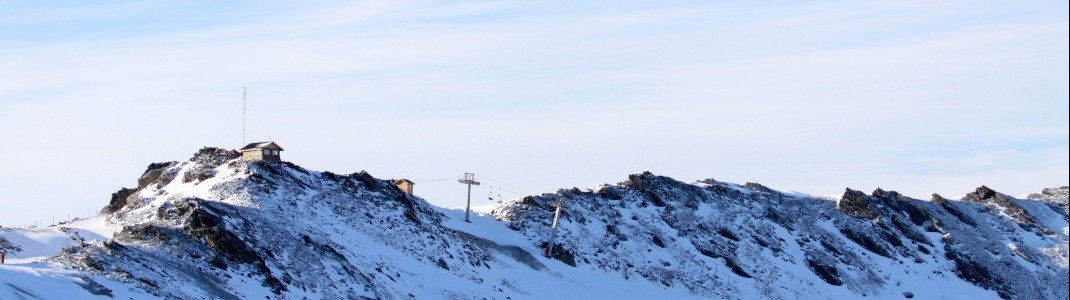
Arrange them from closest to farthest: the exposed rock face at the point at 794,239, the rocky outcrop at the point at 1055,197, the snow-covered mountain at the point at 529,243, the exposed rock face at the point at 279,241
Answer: the exposed rock face at the point at 279,241 < the snow-covered mountain at the point at 529,243 < the exposed rock face at the point at 794,239 < the rocky outcrop at the point at 1055,197

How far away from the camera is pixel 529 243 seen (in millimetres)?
85250

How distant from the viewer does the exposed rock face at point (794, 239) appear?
8688 centimetres

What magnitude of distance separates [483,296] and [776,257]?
91.3ft

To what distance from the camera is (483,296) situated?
7044cm

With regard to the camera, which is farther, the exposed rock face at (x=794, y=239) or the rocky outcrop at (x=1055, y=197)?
the rocky outcrop at (x=1055, y=197)

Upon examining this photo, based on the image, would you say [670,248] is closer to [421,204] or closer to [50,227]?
[421,204]

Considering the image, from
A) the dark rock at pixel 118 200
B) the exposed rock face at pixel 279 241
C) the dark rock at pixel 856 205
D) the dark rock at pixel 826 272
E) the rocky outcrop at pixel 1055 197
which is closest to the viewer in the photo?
the exposed rock face at pixel 279 241

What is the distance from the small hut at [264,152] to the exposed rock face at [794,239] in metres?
15.8

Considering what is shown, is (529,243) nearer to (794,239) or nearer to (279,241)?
(794,239)

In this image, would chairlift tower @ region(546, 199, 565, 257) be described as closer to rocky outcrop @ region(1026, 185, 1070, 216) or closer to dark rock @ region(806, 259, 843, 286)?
dark rock @ region(806, 259, 843, 286)

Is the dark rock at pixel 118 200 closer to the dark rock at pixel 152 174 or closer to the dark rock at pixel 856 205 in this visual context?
the dark rock at pixel 152 174

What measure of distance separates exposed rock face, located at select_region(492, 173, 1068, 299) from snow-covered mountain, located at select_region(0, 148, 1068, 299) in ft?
0.48

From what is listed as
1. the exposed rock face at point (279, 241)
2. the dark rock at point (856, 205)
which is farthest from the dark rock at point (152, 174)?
the dark rock at point (856, 205)

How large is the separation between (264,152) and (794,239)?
3675 centimetres
